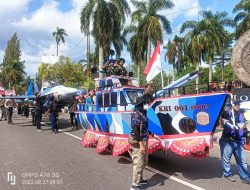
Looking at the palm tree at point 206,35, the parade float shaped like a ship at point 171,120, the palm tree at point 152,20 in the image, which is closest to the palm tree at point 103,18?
the palm tree at point 152,20

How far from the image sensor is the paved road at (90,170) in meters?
7.74

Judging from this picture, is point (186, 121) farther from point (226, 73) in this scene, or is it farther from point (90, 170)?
point (226, 73)

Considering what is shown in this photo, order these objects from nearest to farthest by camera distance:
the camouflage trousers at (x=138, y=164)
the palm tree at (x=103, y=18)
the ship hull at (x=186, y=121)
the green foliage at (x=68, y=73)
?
the camouflage trousers at (x=138, y=164)
the ship hull at (x=186, y=121)
the palm tree at (x=103, y=18)
the green foliage at (x=68, y=73)

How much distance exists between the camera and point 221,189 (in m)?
7.40

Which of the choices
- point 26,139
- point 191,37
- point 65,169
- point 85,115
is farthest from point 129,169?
point 191,37

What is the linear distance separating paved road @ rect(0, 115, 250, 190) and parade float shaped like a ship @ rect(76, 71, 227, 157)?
573 millimetres

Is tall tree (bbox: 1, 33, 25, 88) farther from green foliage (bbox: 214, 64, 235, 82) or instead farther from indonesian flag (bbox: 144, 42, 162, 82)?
indonesian flag (bbox: 144, 42, 162, 82)

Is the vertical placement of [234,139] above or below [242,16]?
below

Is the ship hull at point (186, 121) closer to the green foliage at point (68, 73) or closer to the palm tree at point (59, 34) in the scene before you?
the green foliage at point (68, 73)

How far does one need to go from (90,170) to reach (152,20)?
2998 centimetres

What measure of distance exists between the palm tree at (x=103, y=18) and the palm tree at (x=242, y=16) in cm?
1297

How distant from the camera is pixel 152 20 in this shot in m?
37.4
